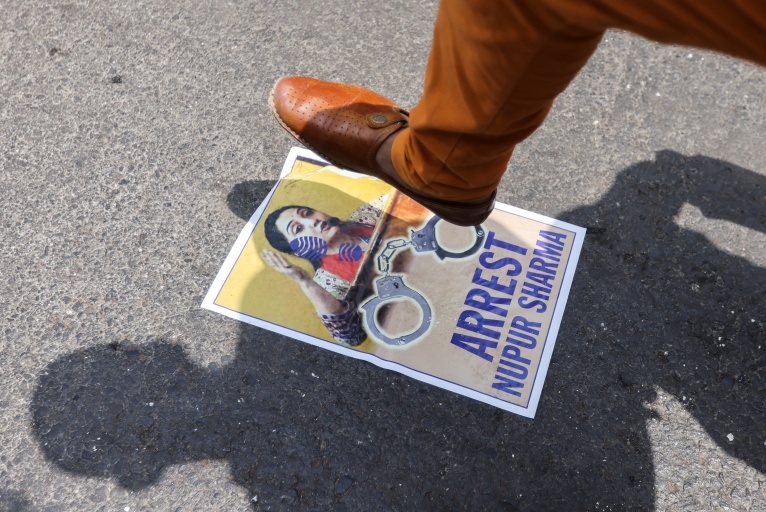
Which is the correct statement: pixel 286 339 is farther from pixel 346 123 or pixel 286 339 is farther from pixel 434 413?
pixel 346 123

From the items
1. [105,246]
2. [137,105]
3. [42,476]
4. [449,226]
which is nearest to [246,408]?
[42,476]

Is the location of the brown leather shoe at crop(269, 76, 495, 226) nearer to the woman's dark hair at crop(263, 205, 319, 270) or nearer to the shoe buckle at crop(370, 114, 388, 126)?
the shoe buckle at crop(370, 114, 388, 126)

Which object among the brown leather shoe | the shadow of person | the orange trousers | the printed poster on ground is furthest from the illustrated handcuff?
the orange trousers

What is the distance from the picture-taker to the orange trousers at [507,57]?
0.65m

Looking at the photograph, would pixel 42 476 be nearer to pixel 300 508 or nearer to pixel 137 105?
pixel 300 508

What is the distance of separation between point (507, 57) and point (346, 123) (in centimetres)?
59

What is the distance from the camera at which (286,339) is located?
1.39 meters

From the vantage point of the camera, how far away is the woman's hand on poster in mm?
1475

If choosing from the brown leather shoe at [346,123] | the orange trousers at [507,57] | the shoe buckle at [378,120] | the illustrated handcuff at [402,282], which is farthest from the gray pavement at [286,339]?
the orange trousers at [507,57]

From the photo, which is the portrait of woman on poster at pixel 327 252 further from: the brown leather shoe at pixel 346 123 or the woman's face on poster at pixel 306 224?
the brown leather shoe at pixel 346 123

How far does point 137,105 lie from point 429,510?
47.8 inches

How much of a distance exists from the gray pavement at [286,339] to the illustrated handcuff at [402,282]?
107mm

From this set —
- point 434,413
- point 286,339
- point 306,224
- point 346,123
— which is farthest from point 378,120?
point 434,413

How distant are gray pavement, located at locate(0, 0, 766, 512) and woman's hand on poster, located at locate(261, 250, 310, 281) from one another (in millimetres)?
100
